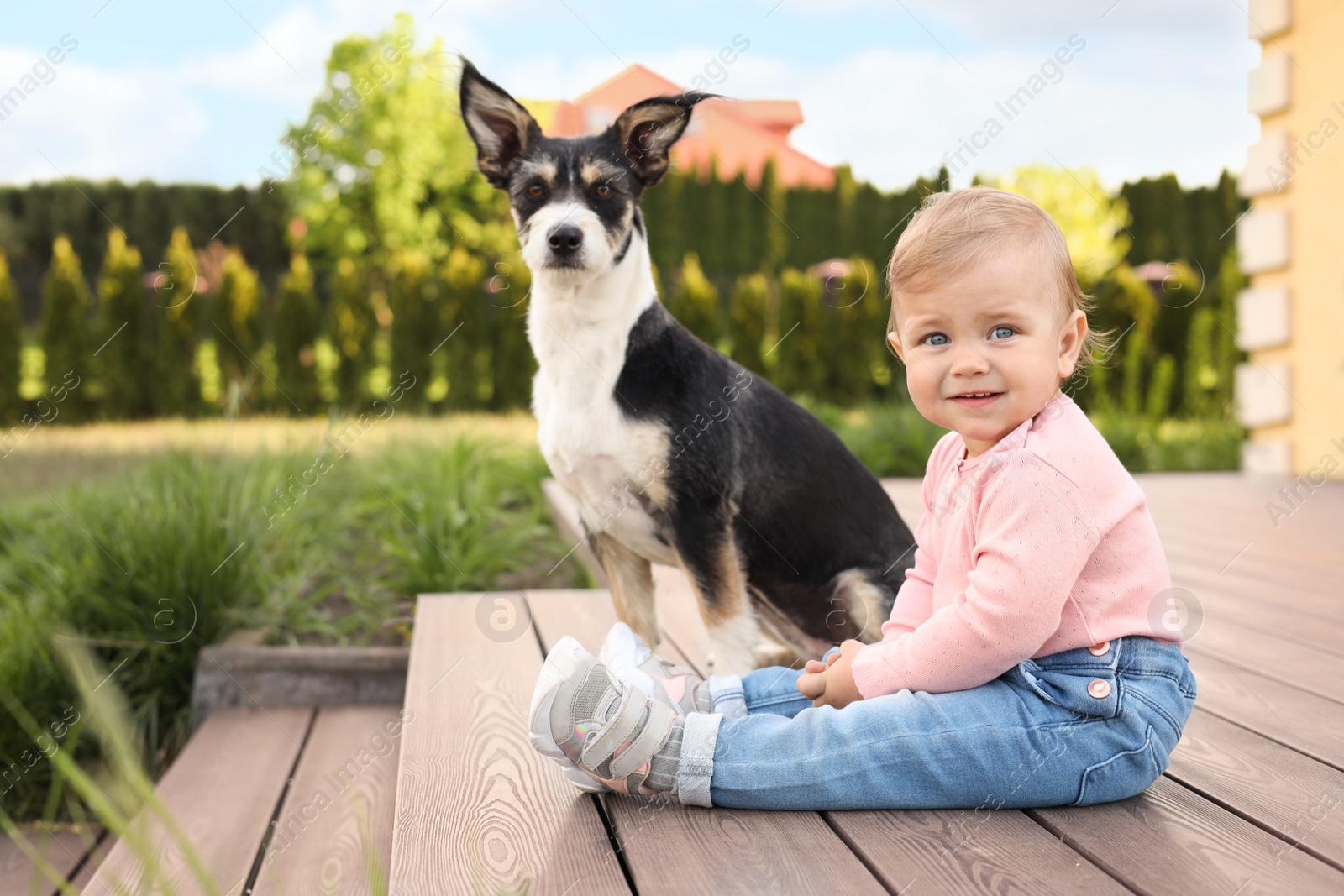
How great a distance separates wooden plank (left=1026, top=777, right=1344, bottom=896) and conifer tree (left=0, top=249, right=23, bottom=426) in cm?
1285

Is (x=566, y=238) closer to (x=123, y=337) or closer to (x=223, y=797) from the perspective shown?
(x=223, y=797)

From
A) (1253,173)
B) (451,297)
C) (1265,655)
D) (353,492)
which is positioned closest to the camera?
(1265,655)

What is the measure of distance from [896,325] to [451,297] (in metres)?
9.51

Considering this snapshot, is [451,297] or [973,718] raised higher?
[451,297]

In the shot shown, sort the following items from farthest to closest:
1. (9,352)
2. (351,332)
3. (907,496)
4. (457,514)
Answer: (9,352) < (351,332) < (907,496) < (457,514)

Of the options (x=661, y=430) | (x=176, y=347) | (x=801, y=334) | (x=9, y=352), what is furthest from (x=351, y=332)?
(x=661, y=430)

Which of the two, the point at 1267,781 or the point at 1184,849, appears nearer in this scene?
the point at 1184,849

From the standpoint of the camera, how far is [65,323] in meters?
Answer: 11.1

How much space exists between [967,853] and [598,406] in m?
1.25

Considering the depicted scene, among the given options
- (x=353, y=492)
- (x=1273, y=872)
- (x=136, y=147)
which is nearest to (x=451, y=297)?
(x=353, y=492)

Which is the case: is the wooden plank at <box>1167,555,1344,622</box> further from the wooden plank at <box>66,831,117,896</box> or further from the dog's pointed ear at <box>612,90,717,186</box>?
the wooden plank at <box>66,831,117,896</box>

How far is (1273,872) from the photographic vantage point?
1419 millimetres

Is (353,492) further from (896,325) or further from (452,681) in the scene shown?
(896,325)

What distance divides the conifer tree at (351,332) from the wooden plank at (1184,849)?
1048 cm
